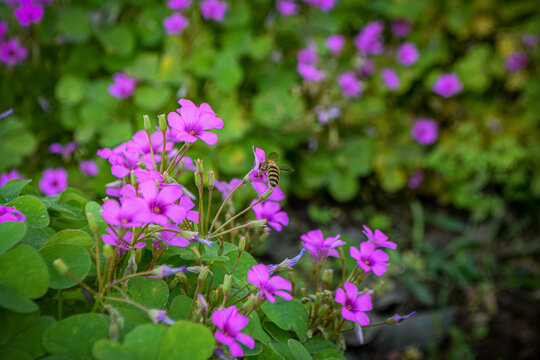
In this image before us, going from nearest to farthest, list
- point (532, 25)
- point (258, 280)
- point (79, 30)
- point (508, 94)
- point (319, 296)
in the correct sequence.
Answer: point (258, 280) → point (319, 296) → point (79, 30) → point (532, 25) → point (508, 94)

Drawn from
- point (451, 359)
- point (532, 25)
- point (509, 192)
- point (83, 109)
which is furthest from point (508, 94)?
point (83, 109)

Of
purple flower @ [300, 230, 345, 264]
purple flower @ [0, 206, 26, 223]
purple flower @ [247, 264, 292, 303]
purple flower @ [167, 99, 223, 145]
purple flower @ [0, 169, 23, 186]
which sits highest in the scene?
purple flower @ [167, 99, 223, 145]

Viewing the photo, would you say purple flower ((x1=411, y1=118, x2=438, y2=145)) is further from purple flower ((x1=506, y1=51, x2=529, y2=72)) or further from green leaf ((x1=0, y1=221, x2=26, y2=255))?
green leaf ((x1=0, y1=221, x2=26, y2=255))

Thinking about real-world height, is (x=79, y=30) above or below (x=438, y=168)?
above

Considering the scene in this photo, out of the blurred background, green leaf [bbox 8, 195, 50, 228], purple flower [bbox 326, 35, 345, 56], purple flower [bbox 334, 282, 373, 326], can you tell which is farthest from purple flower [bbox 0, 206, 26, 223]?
purple flower [bbox 326, 35, 345, 56]

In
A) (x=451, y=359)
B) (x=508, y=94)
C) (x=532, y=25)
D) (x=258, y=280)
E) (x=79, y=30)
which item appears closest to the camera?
(x=258, y=280)

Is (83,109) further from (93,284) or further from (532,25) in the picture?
(532,25)
